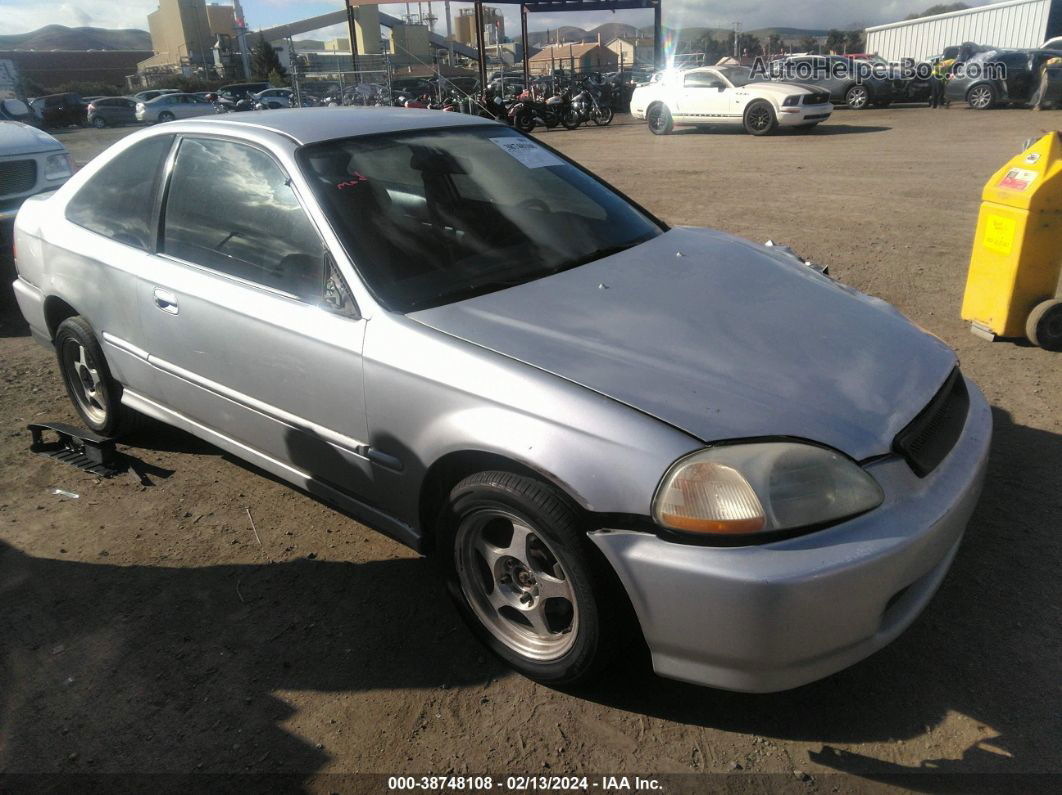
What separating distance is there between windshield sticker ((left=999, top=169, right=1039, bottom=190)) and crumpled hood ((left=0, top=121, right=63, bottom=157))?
26.2ft

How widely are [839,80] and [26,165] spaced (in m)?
22.2

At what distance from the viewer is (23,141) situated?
25.1 ft

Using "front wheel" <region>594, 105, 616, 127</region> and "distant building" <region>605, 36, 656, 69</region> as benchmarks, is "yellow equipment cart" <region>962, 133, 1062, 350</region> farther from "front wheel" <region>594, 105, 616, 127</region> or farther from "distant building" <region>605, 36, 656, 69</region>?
"distant building" <region>605, 36, 656, 69</region>

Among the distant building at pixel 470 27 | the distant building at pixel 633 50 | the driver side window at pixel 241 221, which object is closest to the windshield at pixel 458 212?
the driver side window at pixel 241 221

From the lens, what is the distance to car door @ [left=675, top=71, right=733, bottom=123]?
714 inches

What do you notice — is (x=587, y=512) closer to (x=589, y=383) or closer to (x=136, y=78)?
(x=589, y=383)

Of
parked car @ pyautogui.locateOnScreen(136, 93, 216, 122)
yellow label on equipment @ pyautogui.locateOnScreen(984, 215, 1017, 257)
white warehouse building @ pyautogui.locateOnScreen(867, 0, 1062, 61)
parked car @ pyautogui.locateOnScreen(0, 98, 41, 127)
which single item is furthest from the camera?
parked car @ pyautogui.locateOnScreen(136, 93, 216, 122)

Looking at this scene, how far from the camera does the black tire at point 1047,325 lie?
4.67 m

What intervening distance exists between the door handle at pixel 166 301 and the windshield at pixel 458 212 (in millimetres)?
831

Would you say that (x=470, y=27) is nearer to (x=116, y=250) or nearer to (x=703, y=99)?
(x=703, y=99)

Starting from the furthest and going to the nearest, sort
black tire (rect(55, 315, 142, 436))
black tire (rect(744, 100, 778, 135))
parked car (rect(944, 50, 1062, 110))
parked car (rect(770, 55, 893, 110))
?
parked car (rect(770, 55, 893, 110)), parked car (rect(944, 50, 1062, 110)), black tire (rect(744, 100, 778, 135)), black tire (rect(55, 315, 142, 436))

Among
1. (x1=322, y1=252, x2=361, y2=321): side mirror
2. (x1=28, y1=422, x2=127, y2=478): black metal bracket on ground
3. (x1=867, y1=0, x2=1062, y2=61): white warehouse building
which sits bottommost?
(x1=28, y1=422, x2=127, y2=478): black metal bracket on ground

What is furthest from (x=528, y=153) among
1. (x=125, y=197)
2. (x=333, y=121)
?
(x=125, y=197)

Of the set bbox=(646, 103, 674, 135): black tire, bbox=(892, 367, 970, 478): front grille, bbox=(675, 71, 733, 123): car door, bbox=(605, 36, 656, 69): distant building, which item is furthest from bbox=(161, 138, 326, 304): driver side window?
bbox=(605, 36, 656, 69): distant building
